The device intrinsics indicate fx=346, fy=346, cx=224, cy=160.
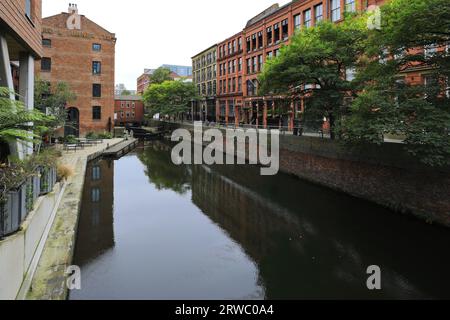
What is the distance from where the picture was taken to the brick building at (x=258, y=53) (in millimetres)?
30228

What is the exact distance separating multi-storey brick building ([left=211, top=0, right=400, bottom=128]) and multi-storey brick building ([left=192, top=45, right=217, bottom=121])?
2.26 meters

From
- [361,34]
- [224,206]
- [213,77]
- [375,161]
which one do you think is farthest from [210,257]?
[213,77]

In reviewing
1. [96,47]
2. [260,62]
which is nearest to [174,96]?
[96,47]

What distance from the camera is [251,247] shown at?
37.6ft

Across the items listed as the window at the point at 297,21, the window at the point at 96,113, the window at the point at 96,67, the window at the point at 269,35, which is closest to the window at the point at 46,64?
the window at the point at 96,67

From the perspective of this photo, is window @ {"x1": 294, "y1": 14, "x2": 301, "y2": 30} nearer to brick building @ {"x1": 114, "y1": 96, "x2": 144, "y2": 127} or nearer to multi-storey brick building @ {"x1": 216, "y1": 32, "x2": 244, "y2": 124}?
multi-storey brick building @ {"x1": 216, "y1": 32, "x2": 244, "y2": 124}

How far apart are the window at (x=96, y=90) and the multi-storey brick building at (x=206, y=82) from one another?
17569mm

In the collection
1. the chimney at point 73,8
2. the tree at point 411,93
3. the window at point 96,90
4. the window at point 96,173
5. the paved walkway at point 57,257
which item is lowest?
the paved walkway at point 57,257

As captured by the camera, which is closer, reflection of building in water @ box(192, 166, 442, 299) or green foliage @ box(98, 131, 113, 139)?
reflection of building in water @ box(192, 166, 442, 299)

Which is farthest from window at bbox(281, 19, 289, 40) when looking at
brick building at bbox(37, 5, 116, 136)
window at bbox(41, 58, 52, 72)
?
window at bbox(41, 58, 52, 72)

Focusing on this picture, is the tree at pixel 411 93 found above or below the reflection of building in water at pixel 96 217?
above

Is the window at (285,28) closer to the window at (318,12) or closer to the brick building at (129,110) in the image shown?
the window at (318,12)

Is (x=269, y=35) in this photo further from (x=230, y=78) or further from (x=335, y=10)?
(x=335, y=10)

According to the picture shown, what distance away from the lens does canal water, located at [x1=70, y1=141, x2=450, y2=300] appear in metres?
8.55
